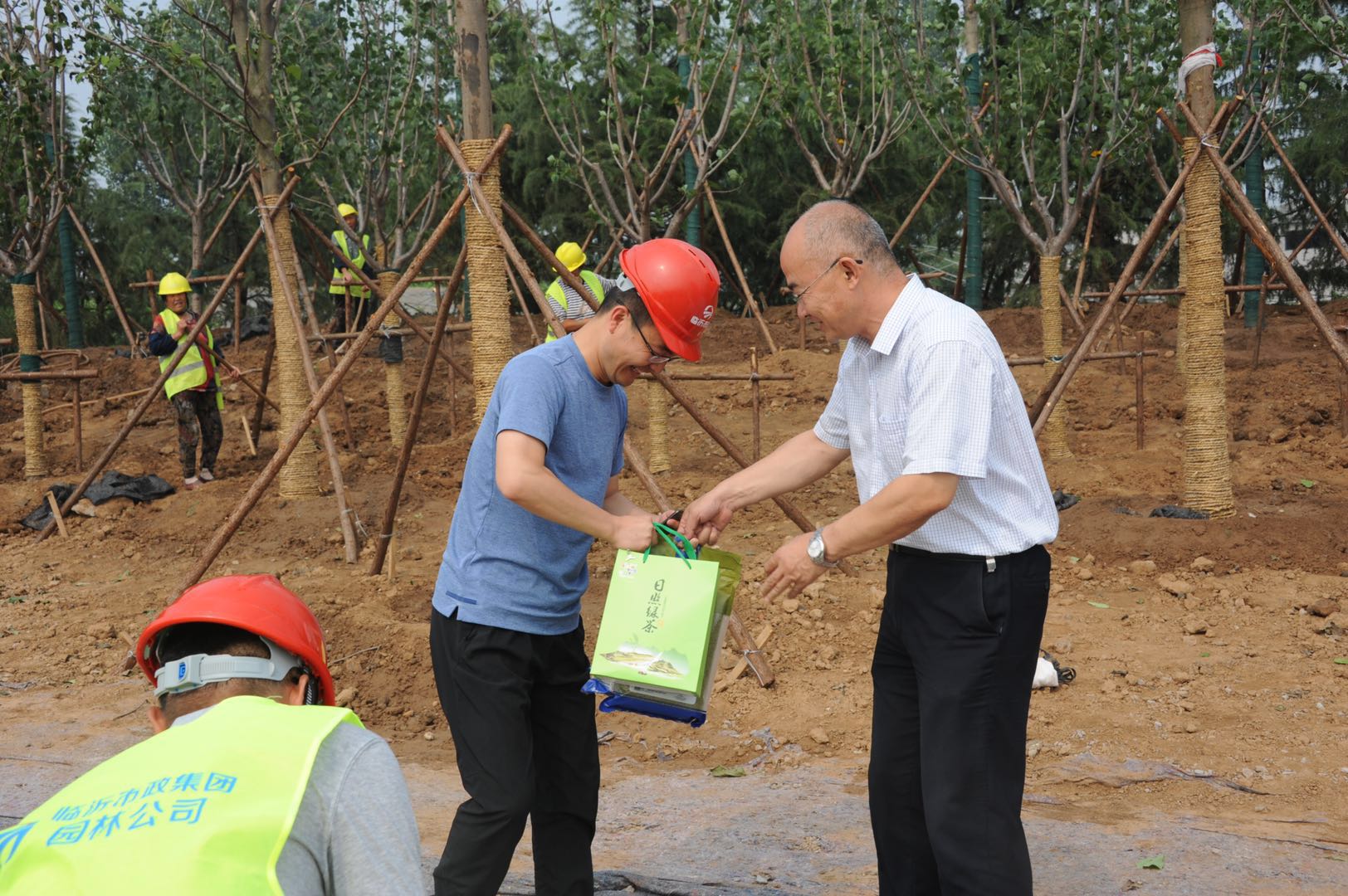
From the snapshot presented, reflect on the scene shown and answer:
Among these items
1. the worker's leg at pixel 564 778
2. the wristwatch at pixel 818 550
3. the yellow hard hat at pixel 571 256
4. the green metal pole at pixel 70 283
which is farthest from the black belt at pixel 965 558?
the green metal pole at pixel 70 283

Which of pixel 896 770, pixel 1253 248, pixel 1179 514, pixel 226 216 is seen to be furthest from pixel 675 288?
pixel 1253 248

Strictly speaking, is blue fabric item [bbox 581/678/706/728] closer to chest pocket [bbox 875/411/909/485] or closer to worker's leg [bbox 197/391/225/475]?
chest pocket [bbox 875/411/909/485]

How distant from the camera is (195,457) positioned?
11352mm

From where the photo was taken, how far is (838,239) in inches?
115

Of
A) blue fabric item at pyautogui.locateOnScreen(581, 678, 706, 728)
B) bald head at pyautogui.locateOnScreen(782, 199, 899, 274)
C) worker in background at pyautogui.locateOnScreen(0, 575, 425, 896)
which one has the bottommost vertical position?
blue fabric item at pyautogui.locateOnScreen(581, 678, 706, 728)

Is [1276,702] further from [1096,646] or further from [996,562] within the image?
[996,562]

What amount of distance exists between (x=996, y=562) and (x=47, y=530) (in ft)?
29.3

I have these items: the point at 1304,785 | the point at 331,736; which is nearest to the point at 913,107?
the point at 1304,785

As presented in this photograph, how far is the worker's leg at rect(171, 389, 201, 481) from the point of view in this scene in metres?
11.0

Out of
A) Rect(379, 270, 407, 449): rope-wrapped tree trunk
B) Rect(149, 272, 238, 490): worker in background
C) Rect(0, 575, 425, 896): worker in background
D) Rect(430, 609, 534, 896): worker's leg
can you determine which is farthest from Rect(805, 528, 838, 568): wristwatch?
Rect(149, 272, 238, 490): worker in background

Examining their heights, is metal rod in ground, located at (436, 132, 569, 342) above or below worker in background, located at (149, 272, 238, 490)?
above

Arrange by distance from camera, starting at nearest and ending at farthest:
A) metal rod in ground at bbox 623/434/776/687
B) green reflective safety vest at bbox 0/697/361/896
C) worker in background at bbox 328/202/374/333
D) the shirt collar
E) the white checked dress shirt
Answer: green reflective safety vest at bbox 0/697/361/896, the white checked dress shirt, the shirt collar, metal rod in ground at bbox 623/434/776/687, worker in background at bbox 328/202/374/333

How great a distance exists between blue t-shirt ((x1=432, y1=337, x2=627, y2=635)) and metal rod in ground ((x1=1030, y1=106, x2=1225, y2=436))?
438 centimetres

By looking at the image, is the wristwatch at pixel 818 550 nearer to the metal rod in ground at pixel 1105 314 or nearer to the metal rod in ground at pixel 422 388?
the metal rod in ground at pixel 422 388
